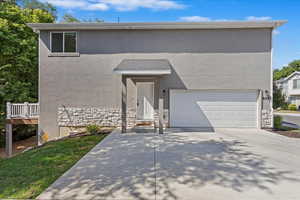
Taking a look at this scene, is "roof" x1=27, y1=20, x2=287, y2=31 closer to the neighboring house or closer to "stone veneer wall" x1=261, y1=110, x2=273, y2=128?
"stone veneer wall" x1=261, y1=110, x2=273, y2=128

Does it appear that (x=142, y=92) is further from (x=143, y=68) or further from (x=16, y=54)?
(x=16, y=54)

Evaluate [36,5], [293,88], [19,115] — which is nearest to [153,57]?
[19,115]

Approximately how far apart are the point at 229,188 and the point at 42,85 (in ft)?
35.5

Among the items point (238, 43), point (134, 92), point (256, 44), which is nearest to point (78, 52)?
point (134, 92)

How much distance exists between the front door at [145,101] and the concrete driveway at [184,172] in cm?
405

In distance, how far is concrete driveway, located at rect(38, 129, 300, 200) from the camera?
3607 millimetres

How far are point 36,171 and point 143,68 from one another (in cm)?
595

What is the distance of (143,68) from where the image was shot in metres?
9.06

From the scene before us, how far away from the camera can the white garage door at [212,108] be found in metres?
10.9

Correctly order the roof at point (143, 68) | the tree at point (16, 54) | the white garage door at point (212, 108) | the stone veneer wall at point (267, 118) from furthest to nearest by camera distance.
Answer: the tree at point (16, 54), the white garage door at point (212, 108), the stone veneer wall at point (267, 118), the roof at point (143, 68)

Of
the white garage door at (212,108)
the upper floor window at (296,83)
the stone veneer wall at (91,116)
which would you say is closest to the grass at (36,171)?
the stone veneer wall at (91,116)

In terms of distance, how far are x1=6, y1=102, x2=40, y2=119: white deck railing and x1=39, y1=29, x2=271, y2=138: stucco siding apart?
1.69 ft

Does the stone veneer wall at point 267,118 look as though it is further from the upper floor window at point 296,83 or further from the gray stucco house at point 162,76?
the upper floor window at point 296,83

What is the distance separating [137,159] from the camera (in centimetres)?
555
